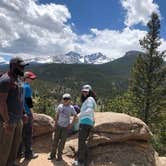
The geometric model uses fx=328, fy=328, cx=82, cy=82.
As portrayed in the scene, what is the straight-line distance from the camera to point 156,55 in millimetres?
29594

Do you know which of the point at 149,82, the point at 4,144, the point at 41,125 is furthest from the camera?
the point at 149,82

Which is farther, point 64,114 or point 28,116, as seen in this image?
point 64,114

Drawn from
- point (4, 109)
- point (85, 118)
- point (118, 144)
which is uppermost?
point (4, 109)

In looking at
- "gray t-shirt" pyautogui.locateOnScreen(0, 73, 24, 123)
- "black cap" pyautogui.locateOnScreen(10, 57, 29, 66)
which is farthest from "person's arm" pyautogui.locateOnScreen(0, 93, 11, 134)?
"black cap" pyautogui.locateOnScreen(10, 57, 29, 66)

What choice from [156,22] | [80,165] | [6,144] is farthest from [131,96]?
[6,144]

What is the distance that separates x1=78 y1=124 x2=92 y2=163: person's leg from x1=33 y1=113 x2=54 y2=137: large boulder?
2.61 metres

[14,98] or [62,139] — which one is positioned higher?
[14,98]

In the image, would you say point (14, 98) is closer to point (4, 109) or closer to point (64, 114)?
point (4, 109)

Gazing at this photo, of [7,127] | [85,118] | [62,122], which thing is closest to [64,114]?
[62,122]

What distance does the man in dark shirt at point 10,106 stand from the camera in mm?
6941

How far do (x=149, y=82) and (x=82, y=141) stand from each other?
64.4 feet

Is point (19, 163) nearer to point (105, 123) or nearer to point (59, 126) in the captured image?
point (59, 126)

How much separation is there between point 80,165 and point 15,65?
4.34 meters

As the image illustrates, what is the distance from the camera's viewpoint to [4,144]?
7516 millimetres
